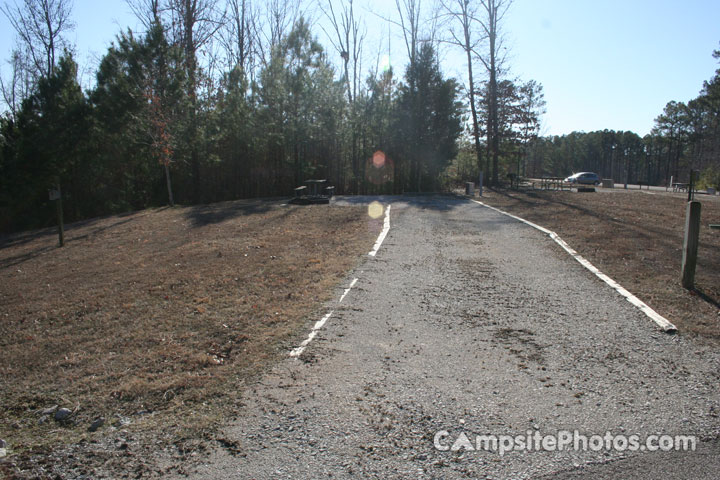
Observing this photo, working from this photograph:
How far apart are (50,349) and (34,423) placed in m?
1.81

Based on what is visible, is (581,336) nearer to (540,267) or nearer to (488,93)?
(540,267)

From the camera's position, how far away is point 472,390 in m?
3.23

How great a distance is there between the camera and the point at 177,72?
20172 millimetres

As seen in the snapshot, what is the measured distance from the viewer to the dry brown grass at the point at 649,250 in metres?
4.96

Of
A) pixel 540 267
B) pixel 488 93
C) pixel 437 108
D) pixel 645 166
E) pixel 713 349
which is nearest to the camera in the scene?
pixel 713 349

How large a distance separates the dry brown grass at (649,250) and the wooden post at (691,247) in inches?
5.0

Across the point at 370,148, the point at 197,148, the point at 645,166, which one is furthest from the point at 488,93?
the point at 645,166

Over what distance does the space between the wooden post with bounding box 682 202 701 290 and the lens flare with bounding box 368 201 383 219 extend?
25.7 ft

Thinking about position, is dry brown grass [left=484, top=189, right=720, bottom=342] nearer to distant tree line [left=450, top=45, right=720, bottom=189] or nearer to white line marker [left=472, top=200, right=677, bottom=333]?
white line marker [left=472, top=200, right=677, bottom=333]

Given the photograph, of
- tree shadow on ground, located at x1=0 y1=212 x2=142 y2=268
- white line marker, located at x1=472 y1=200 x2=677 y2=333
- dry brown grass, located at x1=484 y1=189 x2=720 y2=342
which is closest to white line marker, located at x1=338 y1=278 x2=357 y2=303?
white line marker, located at x1=472 y1=200 x2=677 y2=333

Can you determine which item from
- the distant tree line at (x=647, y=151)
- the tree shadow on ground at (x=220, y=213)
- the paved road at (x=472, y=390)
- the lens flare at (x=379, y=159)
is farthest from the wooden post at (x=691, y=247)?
the distant tree line at (x=647, y=151)

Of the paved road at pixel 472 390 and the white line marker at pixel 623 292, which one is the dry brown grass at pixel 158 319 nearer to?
the paved road at pixel 472 390

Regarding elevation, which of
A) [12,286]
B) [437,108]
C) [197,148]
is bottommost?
[12,286]

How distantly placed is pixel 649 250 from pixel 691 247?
7.76ft
